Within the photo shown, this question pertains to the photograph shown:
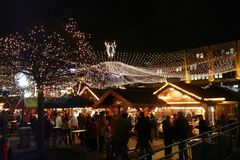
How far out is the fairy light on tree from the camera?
13008mm

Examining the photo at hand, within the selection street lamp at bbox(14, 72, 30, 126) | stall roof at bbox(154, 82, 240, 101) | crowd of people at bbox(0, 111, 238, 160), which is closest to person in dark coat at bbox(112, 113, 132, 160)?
crowd of people at bbox(0, 111, 238, 160)

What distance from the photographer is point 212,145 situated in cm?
1067

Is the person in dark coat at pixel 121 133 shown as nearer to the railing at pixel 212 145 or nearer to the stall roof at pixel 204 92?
the railing at pixel 212 145

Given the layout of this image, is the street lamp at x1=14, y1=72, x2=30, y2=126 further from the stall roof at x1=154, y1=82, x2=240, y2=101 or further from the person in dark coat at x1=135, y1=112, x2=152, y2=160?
the stall roof at x1=154, y1=82, x2=240, y2=101

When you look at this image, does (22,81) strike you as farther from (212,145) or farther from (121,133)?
(212,145)

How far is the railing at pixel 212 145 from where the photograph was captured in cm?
897

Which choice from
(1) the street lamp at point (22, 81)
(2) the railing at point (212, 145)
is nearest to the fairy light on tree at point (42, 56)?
(1) the street lamp at point (22, 81)

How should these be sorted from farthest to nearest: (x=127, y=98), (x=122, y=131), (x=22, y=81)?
(x=127, y=98) < (x=22, y=81) < (x=122, y=131)

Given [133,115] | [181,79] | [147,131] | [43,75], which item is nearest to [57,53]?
[43,75]

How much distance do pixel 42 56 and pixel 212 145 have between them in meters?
6.53

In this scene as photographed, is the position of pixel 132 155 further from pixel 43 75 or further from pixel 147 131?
pixel 43 75

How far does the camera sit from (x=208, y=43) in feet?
145

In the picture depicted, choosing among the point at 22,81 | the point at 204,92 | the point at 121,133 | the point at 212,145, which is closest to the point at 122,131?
the point at 121,133

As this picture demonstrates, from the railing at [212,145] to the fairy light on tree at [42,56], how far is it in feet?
17.5
